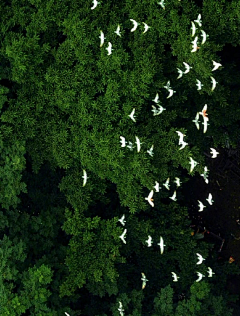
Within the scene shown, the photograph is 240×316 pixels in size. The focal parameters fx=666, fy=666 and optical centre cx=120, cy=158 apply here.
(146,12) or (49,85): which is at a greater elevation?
(146,12)

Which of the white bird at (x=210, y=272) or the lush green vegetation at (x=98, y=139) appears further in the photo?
the white bird at (x=210, y=272)

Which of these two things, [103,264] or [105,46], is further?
[103,264]

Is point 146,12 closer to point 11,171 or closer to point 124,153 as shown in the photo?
point 124,153

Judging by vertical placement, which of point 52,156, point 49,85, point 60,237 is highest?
point 49,85

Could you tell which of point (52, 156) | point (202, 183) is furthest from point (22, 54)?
point (202, 183)

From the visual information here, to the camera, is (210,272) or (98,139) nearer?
(98,139)

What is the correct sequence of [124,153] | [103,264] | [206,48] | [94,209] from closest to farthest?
[206,48], [124,153], [103,264], [94,209]

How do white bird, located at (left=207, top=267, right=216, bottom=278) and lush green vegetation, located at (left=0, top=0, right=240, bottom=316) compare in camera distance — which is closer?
lush green vegetation, located at (left=0, top=0, right=240, bottom=316)

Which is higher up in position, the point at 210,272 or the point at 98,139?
the point at 98,139
